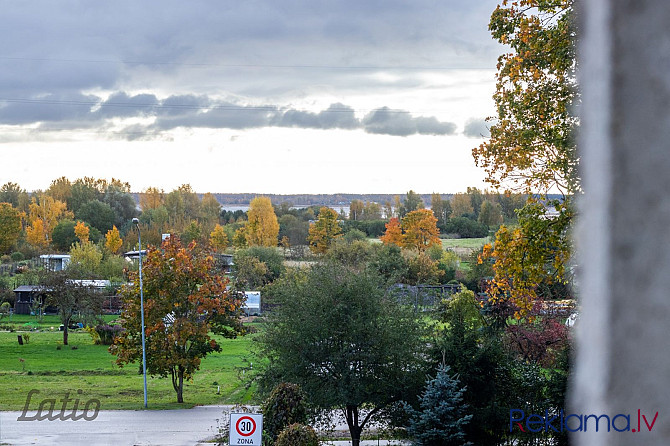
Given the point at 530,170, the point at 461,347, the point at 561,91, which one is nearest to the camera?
the point at 561,91

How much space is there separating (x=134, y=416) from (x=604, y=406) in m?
26.5

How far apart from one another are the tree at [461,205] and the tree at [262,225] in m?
33.6

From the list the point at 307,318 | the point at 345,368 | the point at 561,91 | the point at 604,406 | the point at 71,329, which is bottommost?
the point at 71,329

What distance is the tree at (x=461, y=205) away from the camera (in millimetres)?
112406

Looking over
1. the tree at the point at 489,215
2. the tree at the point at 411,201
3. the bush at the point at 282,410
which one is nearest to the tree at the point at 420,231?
the tree at the point at 489,215

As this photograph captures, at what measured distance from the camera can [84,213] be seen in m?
100

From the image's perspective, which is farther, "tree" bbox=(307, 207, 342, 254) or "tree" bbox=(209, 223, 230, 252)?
"tree" bbox=(209, 223, 230, 252)

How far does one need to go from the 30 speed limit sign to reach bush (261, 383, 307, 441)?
1706 millimetres

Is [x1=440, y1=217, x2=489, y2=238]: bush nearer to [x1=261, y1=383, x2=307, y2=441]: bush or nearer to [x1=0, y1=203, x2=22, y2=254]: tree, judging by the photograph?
[x1=0, y1=203, x2=22, y2=254]: tree

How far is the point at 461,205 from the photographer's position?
11681cm

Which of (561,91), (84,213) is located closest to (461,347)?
(561,91)

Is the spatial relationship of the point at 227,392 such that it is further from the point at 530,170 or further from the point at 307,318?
the point at 530,170

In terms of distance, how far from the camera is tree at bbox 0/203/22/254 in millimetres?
84062

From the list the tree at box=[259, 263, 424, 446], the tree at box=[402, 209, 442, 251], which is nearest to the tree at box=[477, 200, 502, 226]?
the tree at box=[402, 209, 442, 251]
